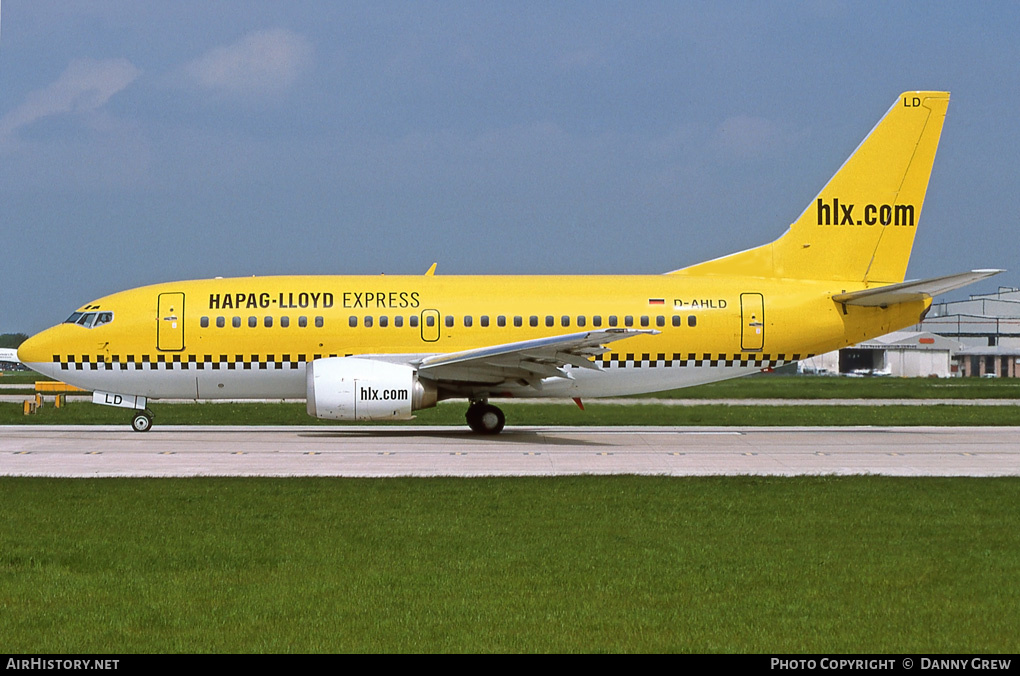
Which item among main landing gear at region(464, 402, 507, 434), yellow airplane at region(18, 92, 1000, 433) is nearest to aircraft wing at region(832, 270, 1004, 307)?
yellow airplane at region(18, 92, 1000, 433)

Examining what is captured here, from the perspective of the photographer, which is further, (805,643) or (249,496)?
(249,496)

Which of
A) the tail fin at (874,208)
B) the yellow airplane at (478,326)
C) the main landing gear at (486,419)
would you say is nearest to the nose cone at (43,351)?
the yellow airplane at (478,326)

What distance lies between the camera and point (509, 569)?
10922mm

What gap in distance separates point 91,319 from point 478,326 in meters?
10.0

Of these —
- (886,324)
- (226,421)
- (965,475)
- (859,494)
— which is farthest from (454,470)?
(226,421)

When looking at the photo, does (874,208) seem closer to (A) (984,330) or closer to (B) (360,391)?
(B) (360,391)

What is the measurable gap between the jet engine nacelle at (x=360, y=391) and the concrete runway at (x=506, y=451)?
0.74m

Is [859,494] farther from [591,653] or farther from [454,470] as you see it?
[591,653]

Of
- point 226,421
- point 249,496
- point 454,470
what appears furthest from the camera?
point 226,421

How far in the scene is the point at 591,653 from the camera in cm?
802

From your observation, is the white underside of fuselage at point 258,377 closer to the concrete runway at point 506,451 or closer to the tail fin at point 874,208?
the concrete runway at point 506,451

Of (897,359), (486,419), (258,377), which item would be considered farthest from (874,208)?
(897,359)
